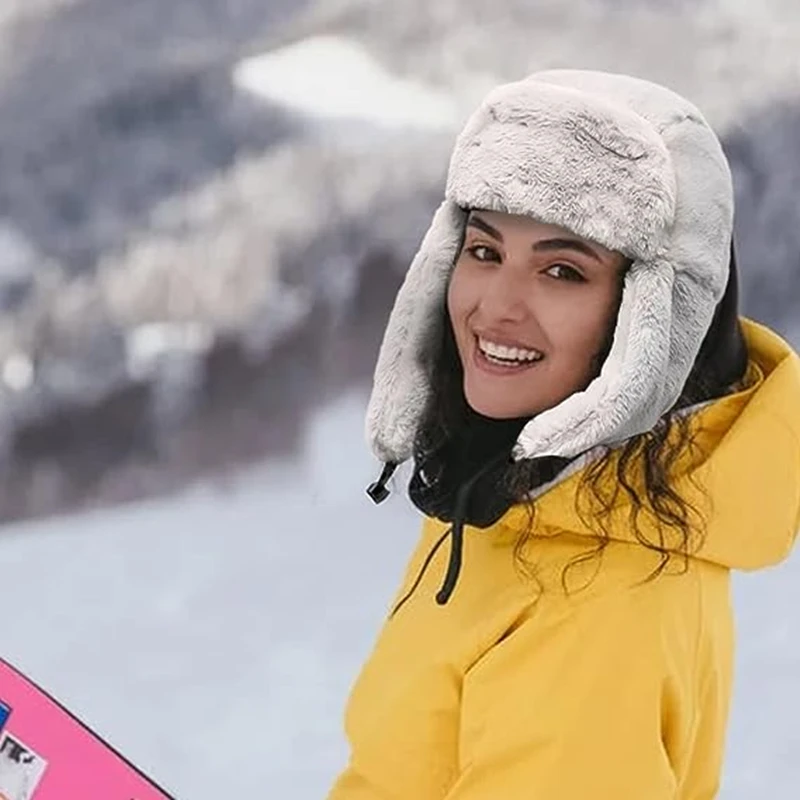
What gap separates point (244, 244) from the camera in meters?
2.30

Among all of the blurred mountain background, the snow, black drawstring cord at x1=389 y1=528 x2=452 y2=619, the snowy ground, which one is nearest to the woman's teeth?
black drawstring cord at x1=389 y1=528 x2=452 y2=619

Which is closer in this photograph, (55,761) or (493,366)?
(493,366)

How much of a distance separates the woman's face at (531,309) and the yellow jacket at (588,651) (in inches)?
2.8

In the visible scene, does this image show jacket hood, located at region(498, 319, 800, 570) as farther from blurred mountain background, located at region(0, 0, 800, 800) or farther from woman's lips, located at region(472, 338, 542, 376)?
blurred mountain background, located at region(0, 0, 800, 800)

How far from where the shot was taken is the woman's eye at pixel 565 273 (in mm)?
863

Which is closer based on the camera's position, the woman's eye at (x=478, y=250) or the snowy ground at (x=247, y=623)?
the woman's eye at (x=478, y=250)

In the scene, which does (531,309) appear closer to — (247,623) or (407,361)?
(407,361)

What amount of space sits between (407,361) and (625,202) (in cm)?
23

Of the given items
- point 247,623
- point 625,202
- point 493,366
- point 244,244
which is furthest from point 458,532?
point 244,244

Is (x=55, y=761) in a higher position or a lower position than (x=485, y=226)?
lower

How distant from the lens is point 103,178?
91.1 inches

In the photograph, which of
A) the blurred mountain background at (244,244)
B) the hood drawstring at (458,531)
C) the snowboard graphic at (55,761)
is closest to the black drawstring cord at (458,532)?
the hood drawstring at (458,531)

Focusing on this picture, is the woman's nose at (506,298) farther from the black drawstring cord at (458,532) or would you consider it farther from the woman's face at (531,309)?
the black drawstring cord at (458,532)

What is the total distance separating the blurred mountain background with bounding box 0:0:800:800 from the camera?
6.80 ft
